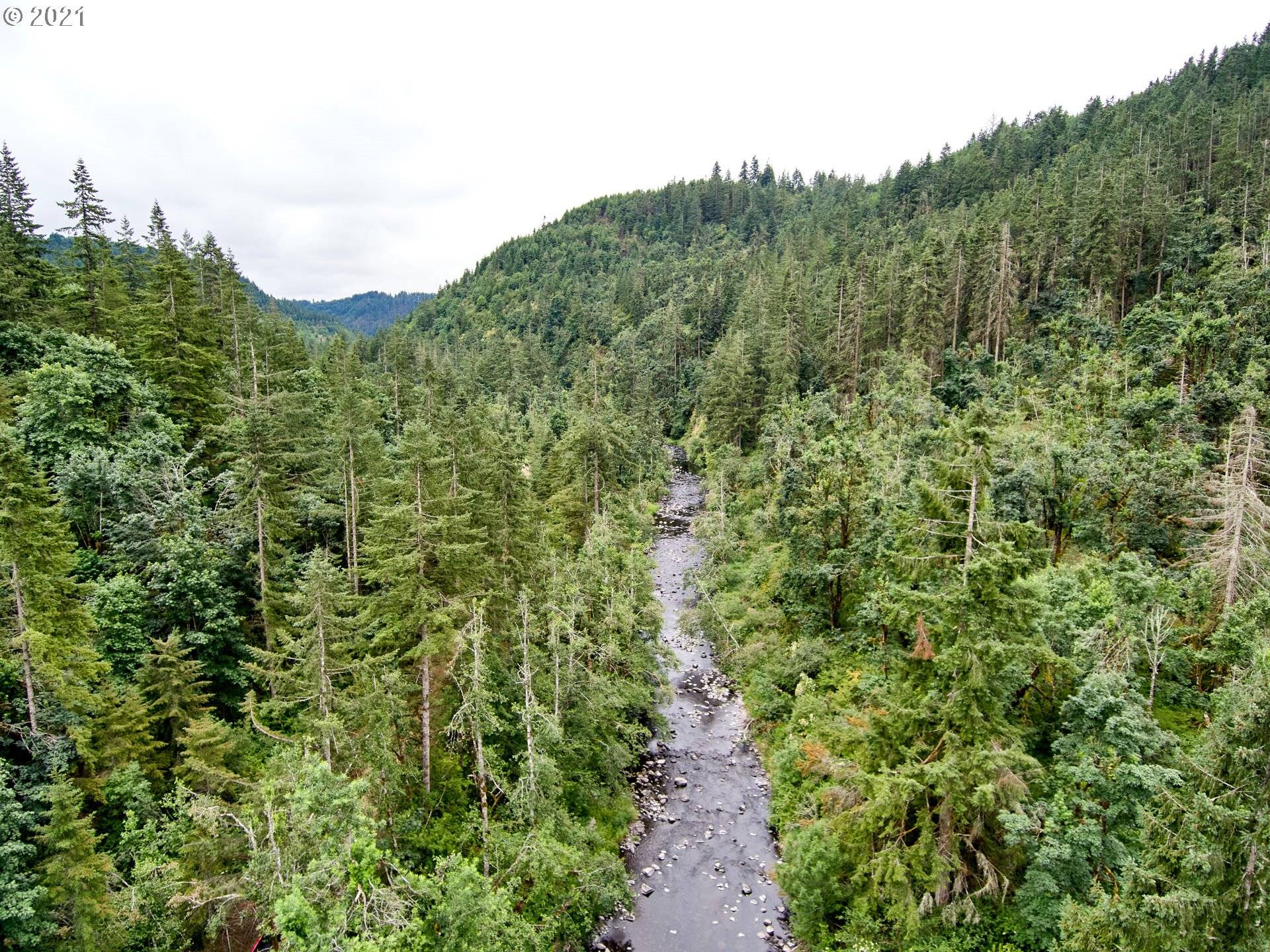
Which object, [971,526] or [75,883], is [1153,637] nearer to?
[971,526]

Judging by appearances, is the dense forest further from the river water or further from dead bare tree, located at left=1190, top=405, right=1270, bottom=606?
the river water

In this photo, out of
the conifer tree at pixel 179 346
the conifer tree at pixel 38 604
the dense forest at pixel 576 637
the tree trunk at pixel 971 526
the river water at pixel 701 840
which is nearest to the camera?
the dense forest at pixel 576 637

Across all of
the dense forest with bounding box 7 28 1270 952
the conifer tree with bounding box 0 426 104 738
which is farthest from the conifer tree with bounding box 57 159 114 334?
the conifer tree with bounding box 0 426 104 738

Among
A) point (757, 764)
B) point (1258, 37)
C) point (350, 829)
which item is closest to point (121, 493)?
point (350, 829)

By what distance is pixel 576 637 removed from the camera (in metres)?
27.5

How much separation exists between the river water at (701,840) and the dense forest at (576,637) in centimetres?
145

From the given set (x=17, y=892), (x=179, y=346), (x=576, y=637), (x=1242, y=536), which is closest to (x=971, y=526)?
(x=576, y=637)

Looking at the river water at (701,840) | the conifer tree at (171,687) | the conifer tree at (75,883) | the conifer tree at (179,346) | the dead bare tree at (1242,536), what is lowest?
the river water at (701,840)

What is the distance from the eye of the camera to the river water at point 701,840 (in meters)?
23.6

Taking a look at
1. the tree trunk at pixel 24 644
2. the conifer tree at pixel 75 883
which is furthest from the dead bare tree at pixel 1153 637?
the tree trunk at pixel 24 644

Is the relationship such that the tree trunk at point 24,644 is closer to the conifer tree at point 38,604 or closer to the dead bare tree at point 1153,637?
the conifer tree at point 38,604

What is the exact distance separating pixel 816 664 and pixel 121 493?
36.5m

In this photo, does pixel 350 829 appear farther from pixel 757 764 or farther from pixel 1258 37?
pixel 1258 37

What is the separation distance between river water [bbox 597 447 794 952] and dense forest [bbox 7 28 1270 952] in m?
1.45
